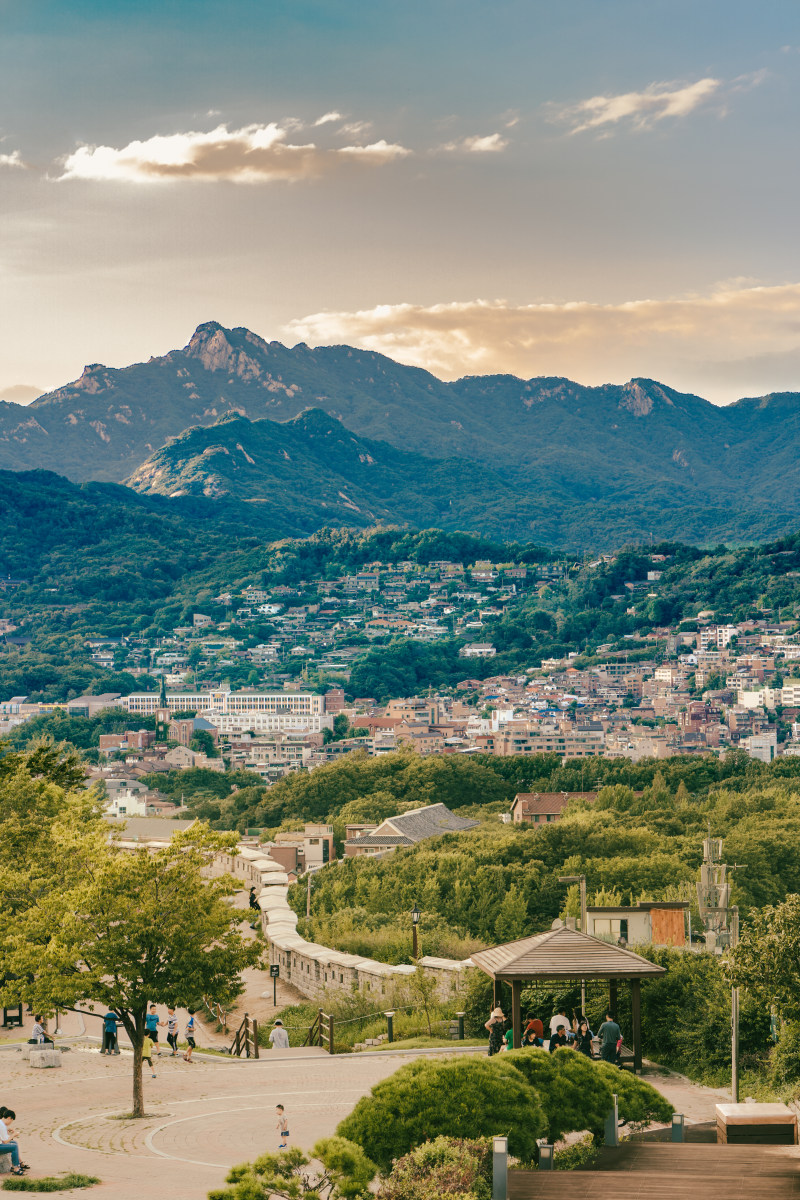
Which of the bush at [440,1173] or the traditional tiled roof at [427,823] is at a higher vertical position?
Answer: the bush at [440,1173]

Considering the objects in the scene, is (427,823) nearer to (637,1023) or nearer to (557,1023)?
(637,1023)

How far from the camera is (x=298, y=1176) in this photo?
9812 millimetres

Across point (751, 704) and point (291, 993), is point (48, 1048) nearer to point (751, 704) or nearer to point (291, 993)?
point (291, 993)

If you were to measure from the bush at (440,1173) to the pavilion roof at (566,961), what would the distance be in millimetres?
4197

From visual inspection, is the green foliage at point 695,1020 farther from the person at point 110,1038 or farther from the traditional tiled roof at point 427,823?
the traditional tiled roof at point 427,823

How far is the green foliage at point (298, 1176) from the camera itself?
9391 millimetres

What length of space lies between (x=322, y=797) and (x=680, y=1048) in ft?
178

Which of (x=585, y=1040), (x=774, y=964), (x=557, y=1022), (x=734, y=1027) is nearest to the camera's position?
(x=774, y=964)

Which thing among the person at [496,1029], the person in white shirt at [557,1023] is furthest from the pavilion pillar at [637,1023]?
the person at [496,1029]

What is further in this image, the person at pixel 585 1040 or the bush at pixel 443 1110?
the person at pixel 585 1040

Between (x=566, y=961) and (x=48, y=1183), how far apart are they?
5.62 metres

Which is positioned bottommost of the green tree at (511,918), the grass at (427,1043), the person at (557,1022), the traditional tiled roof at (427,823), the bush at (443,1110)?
the traditional tiled roof at (427,823)

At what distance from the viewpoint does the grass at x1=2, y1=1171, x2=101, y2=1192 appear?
38.3ft

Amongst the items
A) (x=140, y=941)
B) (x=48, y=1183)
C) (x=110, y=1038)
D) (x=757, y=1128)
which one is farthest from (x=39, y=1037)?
(x=757, y=1128)
